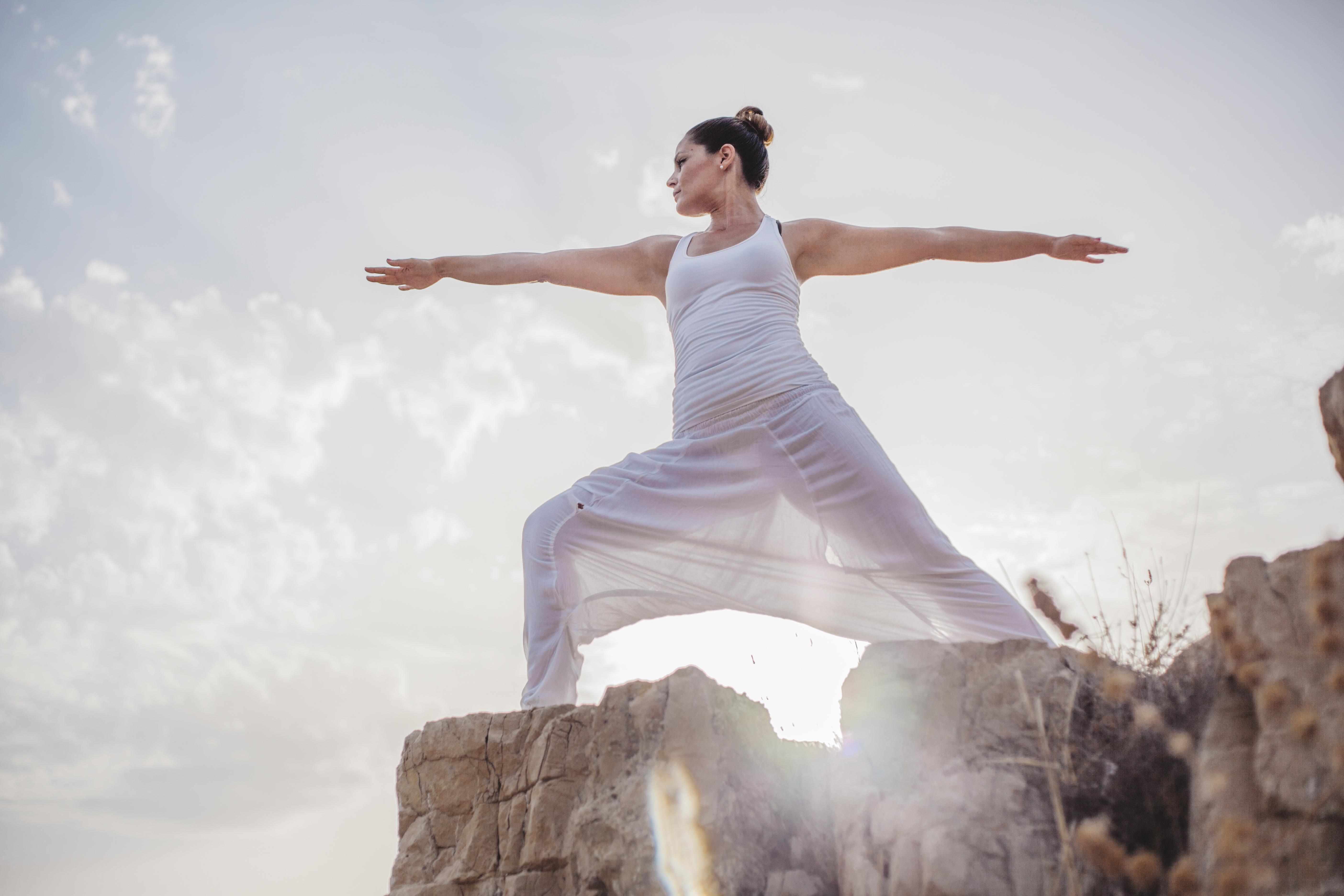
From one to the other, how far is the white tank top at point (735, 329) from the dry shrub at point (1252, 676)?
2.19m

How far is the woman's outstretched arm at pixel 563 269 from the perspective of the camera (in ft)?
15.8

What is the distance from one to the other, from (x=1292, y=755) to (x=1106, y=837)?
56 centimetres

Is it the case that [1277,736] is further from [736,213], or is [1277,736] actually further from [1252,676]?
[736,213]

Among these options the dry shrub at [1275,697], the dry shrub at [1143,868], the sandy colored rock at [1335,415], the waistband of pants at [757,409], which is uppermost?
the waistband of pants at [757,409]

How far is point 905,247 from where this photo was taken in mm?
4500

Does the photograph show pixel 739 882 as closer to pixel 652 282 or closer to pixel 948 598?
pixel 948 598

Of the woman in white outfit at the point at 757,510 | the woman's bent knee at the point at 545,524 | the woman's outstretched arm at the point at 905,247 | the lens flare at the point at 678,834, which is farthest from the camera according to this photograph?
the woman's outstretched arm at the point at 905,247

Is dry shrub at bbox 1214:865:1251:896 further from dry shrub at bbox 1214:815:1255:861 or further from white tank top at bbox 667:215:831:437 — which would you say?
white tank top at bbox 667:215:831:437

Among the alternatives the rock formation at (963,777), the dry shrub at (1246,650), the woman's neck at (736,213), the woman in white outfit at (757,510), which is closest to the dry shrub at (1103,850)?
the rock formation at (963,777)

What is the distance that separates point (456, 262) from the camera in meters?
4.95

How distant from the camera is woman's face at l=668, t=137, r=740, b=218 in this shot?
473cm

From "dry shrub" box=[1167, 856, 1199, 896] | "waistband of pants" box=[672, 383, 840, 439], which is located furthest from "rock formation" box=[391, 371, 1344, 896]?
"waistband of pants" box=[672, 383, 840, 439]

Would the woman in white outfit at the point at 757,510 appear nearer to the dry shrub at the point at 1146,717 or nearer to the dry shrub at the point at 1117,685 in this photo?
the dry shrub at the point at 1146,717

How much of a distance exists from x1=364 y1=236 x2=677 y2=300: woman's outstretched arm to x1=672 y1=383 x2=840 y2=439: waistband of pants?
988 millimetres
